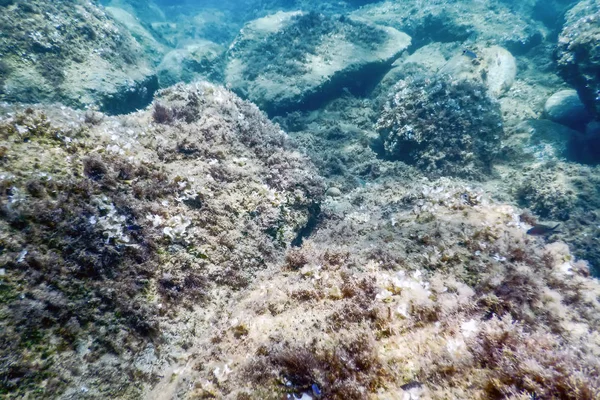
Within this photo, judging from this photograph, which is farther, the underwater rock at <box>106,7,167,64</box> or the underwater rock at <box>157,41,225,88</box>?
the underwater rock at <box>106,7,167,64</box>

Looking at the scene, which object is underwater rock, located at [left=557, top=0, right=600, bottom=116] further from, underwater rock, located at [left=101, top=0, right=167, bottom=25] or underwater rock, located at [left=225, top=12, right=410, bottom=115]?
underwater rock, located at [left=101, top=0, right=167, bottom=25]

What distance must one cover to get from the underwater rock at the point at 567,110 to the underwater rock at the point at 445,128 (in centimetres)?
248

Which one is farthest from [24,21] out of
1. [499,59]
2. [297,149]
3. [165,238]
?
[499,59]

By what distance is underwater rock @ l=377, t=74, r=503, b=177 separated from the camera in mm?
6828

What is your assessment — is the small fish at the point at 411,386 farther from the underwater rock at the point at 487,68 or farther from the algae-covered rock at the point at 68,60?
the algae-covered rock at the point at 68,60

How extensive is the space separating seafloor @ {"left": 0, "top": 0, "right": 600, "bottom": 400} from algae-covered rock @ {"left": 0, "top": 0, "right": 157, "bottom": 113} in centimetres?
6

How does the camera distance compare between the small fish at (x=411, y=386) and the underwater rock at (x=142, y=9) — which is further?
the underwater rock at (x=142, y=9)

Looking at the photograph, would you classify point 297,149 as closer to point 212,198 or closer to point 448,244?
point 212,198

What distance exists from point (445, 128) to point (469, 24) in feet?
35.2

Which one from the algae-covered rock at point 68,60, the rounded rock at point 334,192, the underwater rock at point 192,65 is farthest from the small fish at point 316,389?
the underwater rock at point 192,65

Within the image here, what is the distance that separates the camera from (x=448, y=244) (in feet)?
10.4

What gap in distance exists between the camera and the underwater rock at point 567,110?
26.3 feet

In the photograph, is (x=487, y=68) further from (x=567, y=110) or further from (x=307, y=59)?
(x=307, y=59)

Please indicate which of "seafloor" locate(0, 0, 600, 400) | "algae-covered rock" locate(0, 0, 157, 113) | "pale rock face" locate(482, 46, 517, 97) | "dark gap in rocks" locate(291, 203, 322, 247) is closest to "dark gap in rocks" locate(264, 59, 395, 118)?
"seafloor" locate(0, 0, 600, 400)
